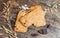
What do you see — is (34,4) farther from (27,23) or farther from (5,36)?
(5,36)

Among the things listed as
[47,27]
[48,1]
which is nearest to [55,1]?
[48,1]

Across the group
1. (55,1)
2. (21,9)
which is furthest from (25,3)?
(55,1)

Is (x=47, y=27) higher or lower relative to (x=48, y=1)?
lower

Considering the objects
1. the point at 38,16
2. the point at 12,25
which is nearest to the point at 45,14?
the point at 38,16

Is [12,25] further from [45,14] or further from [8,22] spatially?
[45,14]

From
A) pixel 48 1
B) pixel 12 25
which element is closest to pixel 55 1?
pixel 48 1

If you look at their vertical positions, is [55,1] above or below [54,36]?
above

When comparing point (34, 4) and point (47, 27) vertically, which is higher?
point (34, 4)

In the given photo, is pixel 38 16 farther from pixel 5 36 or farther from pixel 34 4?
pixel 5 36
